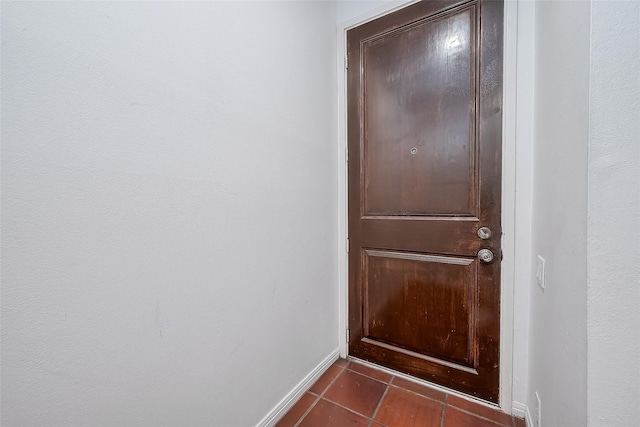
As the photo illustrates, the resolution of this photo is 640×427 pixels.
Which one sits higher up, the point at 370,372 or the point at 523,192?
the point at 523,192

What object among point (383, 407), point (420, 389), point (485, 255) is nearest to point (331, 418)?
point (383, 407)

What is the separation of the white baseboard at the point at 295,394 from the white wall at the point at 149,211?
0.05 metres

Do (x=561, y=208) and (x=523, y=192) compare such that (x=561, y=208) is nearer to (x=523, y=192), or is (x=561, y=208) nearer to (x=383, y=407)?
(x=523, y=192)

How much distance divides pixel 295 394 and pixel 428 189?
57.5 inches

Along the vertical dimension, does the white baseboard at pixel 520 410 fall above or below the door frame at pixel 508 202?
below

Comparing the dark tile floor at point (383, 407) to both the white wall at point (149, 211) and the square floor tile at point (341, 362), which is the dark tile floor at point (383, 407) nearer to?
the square floor tile at point (341, 362)

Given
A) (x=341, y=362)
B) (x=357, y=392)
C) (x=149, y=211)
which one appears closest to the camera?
(x=149, y=211)

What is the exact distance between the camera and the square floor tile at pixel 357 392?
1.42 meters

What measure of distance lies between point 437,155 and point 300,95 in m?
0.90

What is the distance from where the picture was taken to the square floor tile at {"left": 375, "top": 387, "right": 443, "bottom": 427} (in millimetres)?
1306

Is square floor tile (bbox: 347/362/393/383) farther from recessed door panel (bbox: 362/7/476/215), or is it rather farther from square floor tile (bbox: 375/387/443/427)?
recessed door panel (bbox: 362/7/476/215)

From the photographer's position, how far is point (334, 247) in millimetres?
1849

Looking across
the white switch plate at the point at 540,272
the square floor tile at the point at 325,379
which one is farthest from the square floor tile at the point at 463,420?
the white switch plate at the point at 540,272

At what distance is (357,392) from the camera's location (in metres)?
1.53
